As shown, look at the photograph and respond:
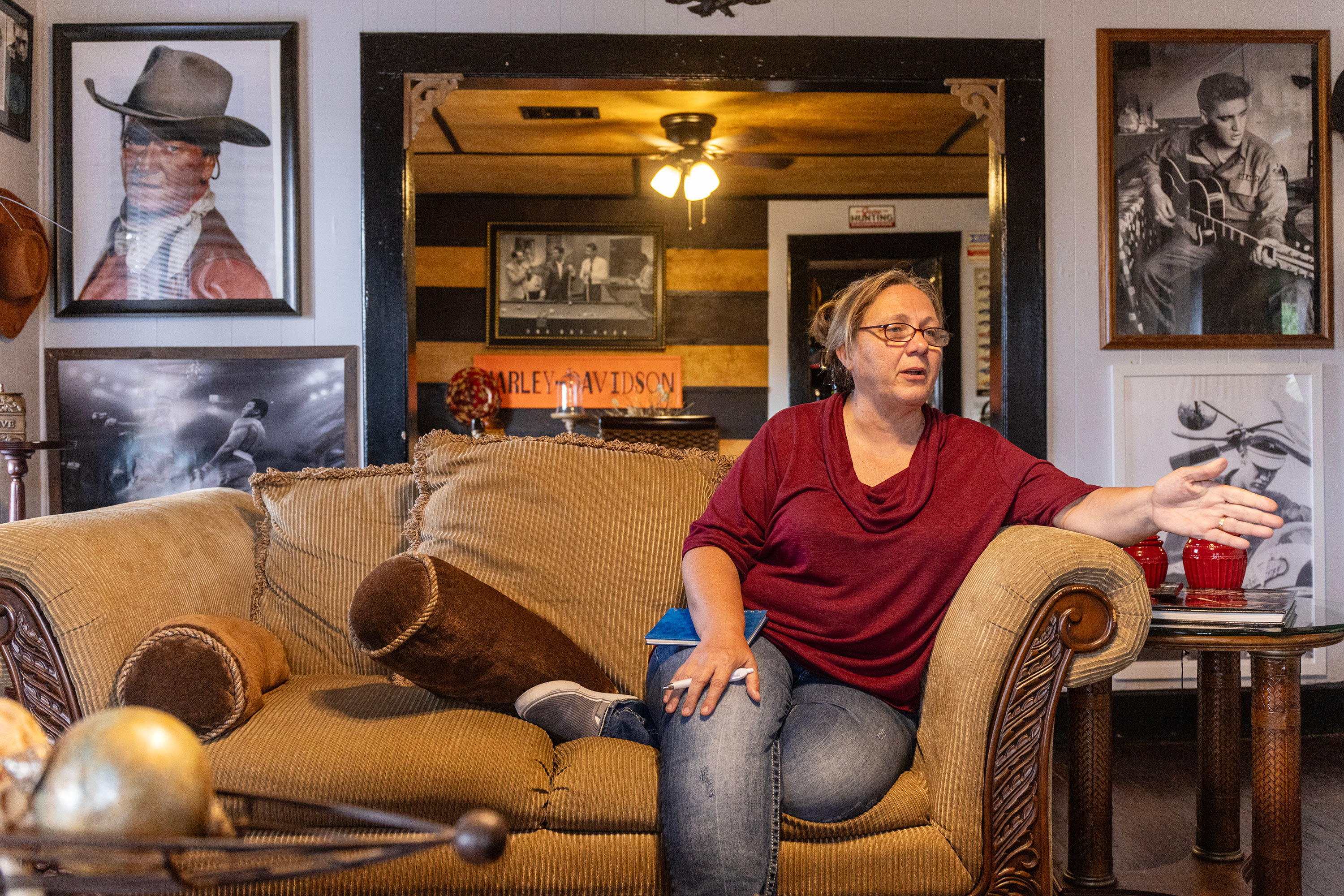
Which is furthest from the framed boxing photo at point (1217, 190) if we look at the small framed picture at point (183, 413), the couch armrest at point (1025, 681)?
the small framed picture at point (183, 413)

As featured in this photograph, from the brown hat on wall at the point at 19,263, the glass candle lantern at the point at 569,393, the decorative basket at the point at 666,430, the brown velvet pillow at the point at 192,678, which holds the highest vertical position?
the brown hat on wall at the point at 19,263

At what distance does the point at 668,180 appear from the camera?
4.79m

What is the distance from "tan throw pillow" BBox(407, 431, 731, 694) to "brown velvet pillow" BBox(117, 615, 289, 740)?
50 centimetres

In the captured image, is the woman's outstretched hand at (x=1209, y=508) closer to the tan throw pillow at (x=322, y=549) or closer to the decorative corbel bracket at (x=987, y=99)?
the tan throw pillow at (x=322, y=549)

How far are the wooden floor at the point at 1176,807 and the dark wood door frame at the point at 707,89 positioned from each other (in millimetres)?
1020

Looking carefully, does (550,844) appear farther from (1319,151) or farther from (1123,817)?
(1319,151)

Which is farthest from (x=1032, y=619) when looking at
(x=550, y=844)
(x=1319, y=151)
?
(x=1319, y=151)

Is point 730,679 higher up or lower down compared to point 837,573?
lower down

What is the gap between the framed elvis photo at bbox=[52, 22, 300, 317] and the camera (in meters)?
3.19

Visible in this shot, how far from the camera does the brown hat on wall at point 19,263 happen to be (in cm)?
294

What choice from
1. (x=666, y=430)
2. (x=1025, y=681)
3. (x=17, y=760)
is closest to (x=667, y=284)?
(x=666, y=430)

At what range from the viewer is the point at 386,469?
7.55 ft

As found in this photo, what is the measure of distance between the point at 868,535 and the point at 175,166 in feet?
8.60

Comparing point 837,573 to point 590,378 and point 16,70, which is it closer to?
point 16,70
